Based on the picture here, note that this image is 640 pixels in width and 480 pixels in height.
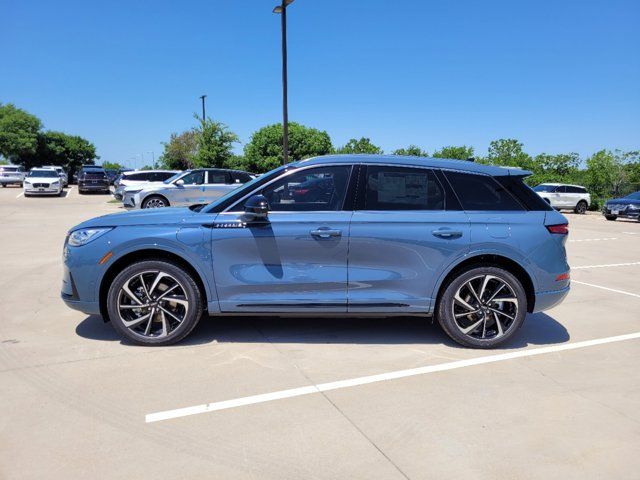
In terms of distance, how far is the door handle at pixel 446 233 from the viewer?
4.33 meters

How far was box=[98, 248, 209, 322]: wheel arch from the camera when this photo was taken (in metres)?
4.34

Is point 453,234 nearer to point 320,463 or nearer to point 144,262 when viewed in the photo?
point 320,463

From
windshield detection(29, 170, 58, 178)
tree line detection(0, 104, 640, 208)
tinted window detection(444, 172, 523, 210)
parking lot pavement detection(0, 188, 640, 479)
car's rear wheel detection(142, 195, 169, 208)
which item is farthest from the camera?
tree line detection(0, 104, 640, 208)

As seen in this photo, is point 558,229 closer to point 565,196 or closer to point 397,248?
point 397,248

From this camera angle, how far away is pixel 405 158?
462 cm

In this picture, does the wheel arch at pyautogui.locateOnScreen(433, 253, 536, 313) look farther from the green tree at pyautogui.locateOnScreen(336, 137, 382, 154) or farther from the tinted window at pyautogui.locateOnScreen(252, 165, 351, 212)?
the green tree at pyautogui.locateOnScreen(336, 137, 382, 154)

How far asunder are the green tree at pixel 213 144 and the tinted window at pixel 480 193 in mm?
27245

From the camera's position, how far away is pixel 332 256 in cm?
429

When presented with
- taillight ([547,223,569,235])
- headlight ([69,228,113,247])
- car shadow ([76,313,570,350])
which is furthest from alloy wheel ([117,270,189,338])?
taillight ([547,223,569,235])

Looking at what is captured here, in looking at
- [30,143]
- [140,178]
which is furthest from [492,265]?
[30,143]

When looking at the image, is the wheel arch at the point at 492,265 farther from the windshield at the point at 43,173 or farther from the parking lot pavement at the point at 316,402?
the windshield at the point at 43,173

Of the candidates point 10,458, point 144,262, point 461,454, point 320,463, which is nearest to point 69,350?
point 144,262

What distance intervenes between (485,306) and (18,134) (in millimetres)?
65275

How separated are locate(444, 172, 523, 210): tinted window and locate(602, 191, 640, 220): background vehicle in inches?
825
